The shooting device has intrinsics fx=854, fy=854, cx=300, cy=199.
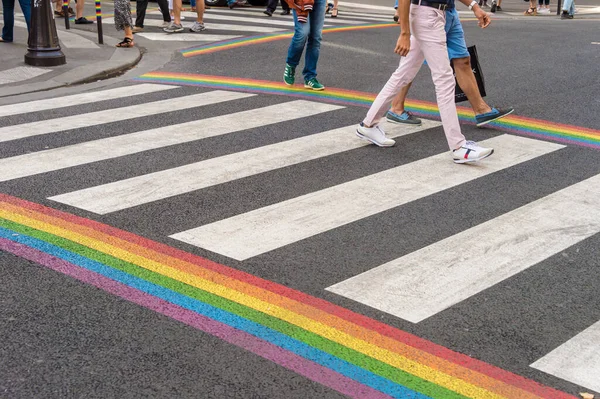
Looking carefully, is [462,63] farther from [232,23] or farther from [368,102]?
[232,23]

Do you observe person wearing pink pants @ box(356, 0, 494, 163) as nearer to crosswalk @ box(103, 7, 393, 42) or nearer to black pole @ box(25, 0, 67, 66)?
black pole @ box(25, 0, 67, 66)

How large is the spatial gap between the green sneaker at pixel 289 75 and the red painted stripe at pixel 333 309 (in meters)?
4.70

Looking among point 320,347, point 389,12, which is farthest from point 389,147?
point 389,12

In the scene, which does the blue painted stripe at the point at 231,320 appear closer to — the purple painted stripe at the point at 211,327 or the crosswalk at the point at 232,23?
the purple painted stripe at the point at 211,327

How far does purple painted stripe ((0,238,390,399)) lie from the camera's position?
11.5ft

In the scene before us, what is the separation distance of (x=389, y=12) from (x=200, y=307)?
19.1 meters

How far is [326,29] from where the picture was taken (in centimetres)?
1548

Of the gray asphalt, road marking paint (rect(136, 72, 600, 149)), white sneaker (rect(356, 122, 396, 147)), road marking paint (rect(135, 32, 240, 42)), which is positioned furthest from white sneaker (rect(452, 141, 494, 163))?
road marking paint (rect(135, 32, 240, 42))

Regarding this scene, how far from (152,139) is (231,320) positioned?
3.60 metres

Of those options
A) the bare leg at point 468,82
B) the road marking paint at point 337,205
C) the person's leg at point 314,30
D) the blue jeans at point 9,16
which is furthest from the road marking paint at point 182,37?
the road marking paint at point 337,205

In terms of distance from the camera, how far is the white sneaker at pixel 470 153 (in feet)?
21.9

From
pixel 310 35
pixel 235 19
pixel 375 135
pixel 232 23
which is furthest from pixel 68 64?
pixel 235 19

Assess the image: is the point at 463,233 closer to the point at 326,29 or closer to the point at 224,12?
the point at 326,29

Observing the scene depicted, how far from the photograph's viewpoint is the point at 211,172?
637cm
